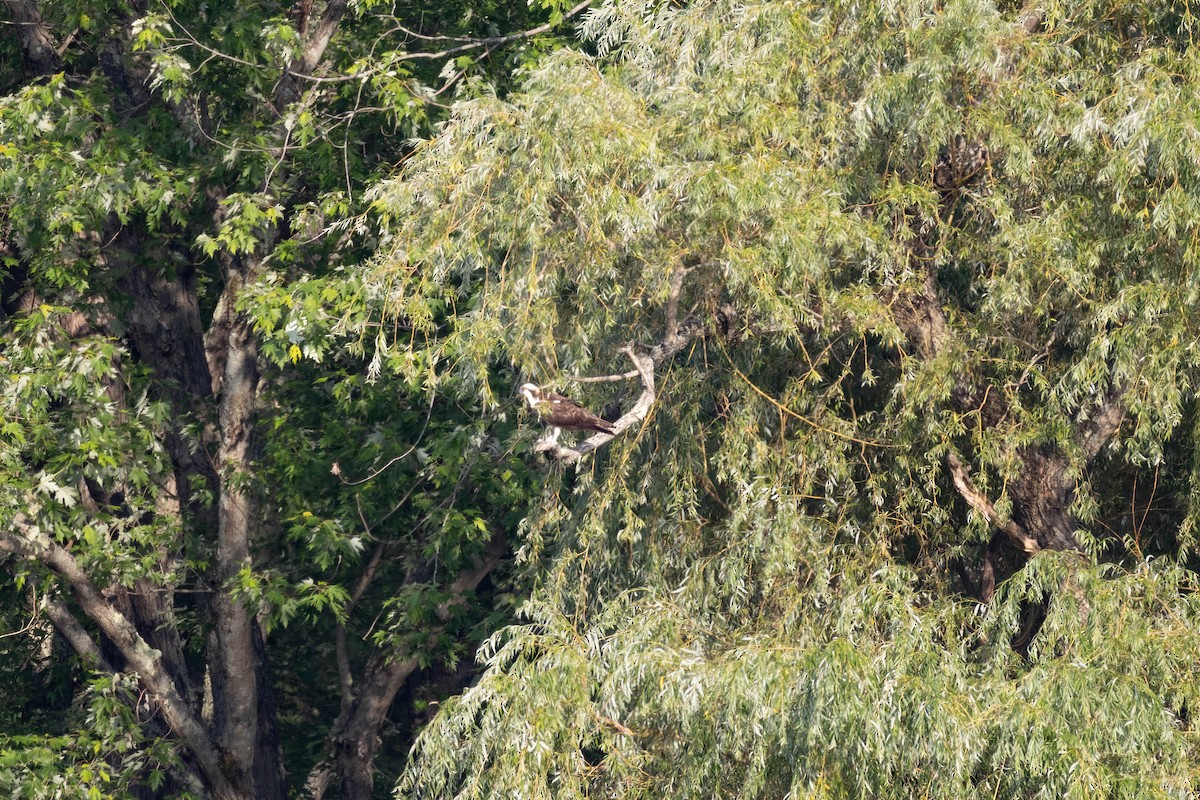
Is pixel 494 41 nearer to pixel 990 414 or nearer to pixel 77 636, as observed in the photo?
pixel 990 414

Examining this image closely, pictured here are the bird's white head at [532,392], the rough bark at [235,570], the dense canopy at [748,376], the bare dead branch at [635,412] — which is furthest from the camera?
the rough bark at [235,570]

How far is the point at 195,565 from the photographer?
34.7ft

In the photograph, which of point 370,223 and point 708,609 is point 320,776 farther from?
point 708,609

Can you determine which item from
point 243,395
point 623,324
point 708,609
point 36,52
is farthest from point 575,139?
point 36,52

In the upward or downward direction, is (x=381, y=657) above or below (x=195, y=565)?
below

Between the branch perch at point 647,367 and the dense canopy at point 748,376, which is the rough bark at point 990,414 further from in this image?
the branch perch at point 647,367

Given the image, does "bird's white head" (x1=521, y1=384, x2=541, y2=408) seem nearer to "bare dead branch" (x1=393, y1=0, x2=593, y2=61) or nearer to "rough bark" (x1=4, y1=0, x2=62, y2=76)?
"bare dead branch" (x1=393, y1=0, x2=593, y2=61)

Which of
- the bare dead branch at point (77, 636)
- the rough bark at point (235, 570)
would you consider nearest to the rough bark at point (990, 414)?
the rough bark at point (235, 570)

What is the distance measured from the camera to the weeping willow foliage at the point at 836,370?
256 inches

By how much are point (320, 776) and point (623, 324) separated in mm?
7308

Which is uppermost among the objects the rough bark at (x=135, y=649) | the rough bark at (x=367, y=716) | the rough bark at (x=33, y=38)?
the rough bark at (x=33, y=38)

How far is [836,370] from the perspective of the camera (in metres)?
8.01

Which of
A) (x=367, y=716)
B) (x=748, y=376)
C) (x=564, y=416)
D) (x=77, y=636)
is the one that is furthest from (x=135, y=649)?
(x=748, y=376)

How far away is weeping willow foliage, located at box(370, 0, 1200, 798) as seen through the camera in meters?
6.50
